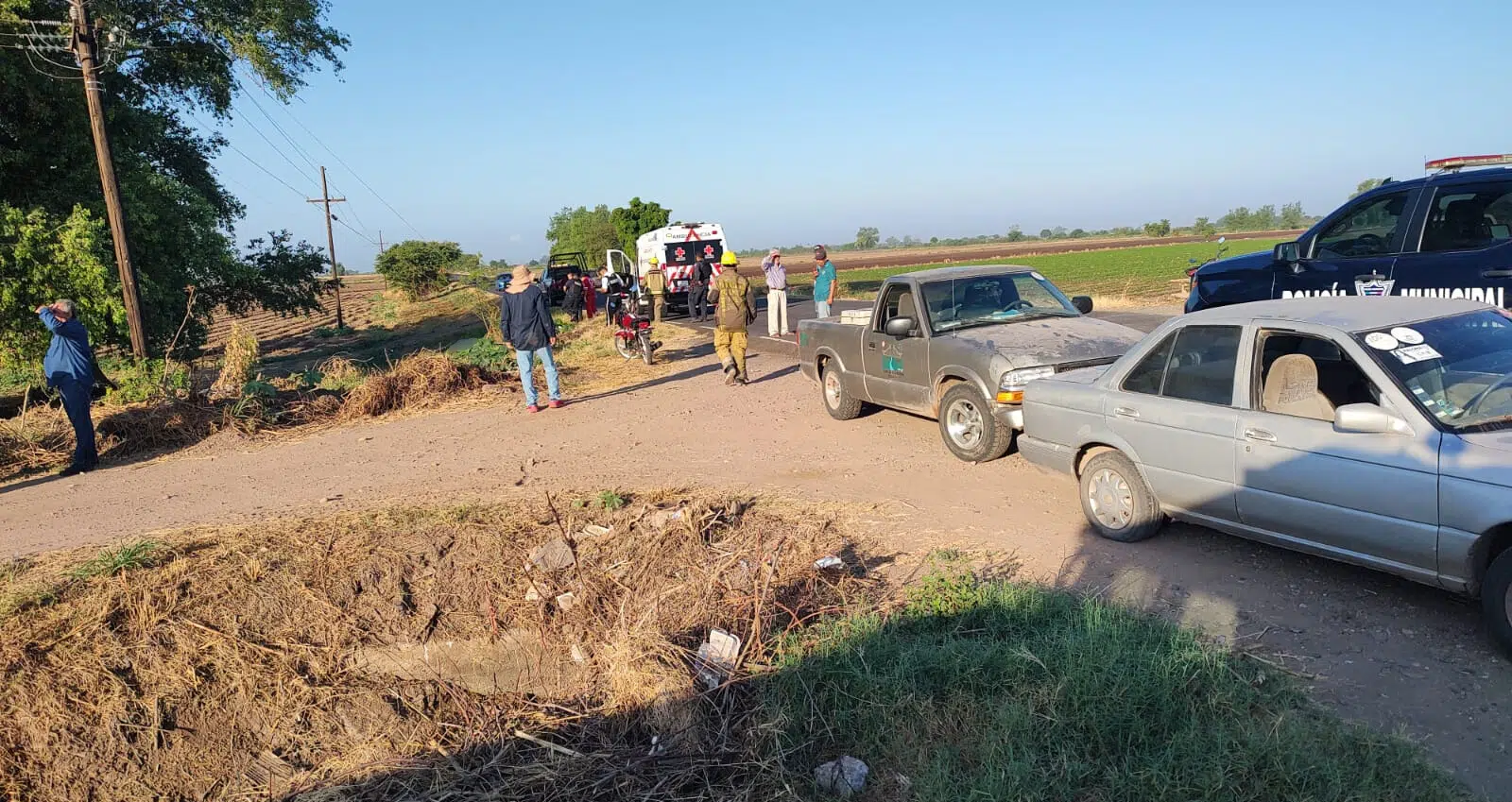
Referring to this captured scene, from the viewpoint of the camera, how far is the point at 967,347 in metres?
7.85

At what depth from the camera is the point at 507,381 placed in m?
14.2

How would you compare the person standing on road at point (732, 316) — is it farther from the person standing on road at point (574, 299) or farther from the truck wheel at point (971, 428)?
the person standing on road at point (574, 299)

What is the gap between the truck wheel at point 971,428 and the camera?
25.2 feet

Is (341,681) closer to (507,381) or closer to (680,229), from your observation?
(507,381)

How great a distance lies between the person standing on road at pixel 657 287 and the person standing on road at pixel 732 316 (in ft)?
39.5

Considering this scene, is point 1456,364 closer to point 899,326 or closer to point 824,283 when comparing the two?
point 899,326

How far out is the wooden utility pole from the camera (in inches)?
544

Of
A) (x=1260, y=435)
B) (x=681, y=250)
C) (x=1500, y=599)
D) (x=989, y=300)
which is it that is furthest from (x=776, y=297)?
(x=1500, y=599)

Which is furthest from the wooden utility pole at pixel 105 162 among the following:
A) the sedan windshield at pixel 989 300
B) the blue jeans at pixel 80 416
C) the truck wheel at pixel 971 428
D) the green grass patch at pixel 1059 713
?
the green grass patch at pixel 1059 713

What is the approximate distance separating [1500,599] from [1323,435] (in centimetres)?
100

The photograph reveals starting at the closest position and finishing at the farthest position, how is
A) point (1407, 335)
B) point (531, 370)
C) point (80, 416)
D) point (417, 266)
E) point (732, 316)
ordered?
point (1407, 335)
point (80, 416)
point (531, 370)
point (732, 316)
point (417, 266)

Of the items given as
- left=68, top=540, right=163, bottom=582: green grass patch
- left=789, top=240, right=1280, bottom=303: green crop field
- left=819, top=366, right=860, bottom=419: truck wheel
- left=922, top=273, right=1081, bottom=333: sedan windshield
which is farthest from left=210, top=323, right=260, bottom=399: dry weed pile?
left=789, top=240, right=1280, bottom=303: green crop field

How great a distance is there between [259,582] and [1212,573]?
606cm

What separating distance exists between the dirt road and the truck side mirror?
3479 millimetres
